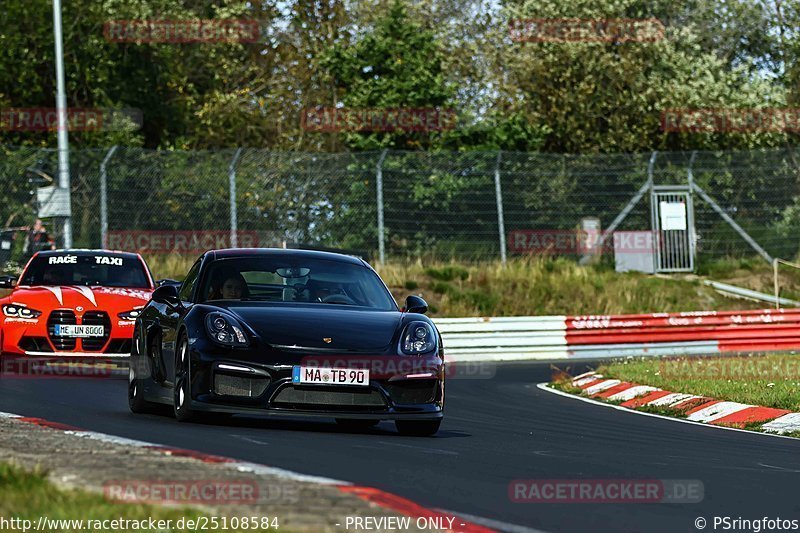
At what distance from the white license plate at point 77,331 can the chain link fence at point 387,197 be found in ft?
34.8

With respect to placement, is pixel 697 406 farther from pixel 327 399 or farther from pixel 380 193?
pixel 380 193

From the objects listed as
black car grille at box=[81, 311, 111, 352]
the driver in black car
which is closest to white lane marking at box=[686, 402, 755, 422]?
the driver in black car

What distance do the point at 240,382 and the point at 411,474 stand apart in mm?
2550

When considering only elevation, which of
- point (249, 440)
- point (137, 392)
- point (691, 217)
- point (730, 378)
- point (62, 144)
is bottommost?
point (730, 378)

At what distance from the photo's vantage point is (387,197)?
2844cm

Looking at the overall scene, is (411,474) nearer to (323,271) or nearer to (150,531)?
(150,531)

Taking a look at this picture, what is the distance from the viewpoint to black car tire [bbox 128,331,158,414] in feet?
38.2

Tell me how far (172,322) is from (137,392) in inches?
37.9

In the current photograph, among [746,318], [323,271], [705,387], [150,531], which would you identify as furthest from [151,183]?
[150,531]

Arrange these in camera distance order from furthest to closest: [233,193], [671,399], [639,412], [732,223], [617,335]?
[732,223] < [233,193] < [617,335] < [671,399] < [639,412]

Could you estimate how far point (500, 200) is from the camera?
95.6 feet

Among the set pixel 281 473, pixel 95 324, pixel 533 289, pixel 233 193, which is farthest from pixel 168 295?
pixel 533 289

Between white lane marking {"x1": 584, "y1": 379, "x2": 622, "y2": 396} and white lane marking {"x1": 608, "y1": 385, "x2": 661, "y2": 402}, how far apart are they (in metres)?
0.53

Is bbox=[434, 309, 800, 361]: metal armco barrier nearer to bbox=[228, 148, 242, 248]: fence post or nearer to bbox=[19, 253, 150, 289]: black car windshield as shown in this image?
bbox=[228, 148, 242, 248]: fence post
